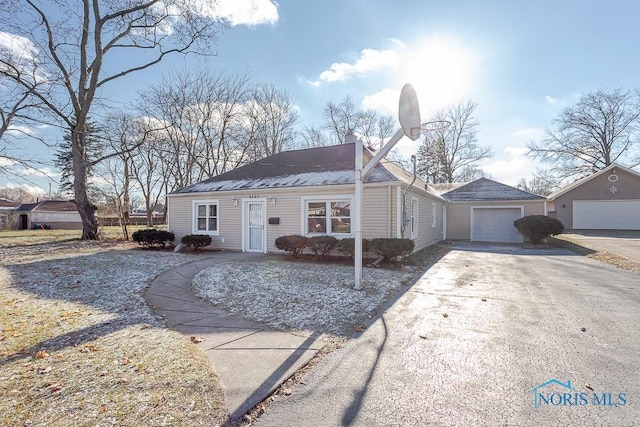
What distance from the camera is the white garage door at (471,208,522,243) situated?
57.2ft

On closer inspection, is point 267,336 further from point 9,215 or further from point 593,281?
point 9,215

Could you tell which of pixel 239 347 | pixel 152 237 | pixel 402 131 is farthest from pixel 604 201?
pixel 152 237

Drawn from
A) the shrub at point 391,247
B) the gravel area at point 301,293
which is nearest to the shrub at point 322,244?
the gravel area at point 301,293

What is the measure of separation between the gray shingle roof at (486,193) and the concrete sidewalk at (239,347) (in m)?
16.7

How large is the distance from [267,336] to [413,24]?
933cm

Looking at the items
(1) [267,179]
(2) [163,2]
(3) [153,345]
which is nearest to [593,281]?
(3) [153,345]

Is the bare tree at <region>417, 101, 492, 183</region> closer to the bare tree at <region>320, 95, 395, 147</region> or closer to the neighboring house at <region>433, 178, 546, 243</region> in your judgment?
the bare tree at <region>320, 95, 395, 147</region>

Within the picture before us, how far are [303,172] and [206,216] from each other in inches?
190

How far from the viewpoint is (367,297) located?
5891mm

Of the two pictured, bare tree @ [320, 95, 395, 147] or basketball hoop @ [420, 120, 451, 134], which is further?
bare tree @ [320, 95, 395, 147]

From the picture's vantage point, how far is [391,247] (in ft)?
29.5

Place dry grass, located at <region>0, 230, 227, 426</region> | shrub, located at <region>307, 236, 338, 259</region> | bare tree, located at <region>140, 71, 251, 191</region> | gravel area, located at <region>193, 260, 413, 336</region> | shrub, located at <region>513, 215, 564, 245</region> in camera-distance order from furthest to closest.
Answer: bare tree, located at <region>140, 71, 251, 191</region>, shrub, located at <region>513, 215, 564, 245</region>, shrub, located at <region>307, 236, 338, 259</region>, gravel area, located at <region>193, 260, 413, 336</region>, dry grass, located at <region>0, 230, 227, 426</region>

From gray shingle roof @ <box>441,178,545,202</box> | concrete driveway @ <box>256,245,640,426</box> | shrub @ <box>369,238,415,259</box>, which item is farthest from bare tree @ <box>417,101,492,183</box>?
concrete driveway @ <box>256,245,640,426</box>

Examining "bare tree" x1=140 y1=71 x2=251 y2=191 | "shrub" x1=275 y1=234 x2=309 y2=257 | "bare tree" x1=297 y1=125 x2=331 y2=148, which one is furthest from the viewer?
"bare tree" x1=297 y1=125 x2=331 y2=148
